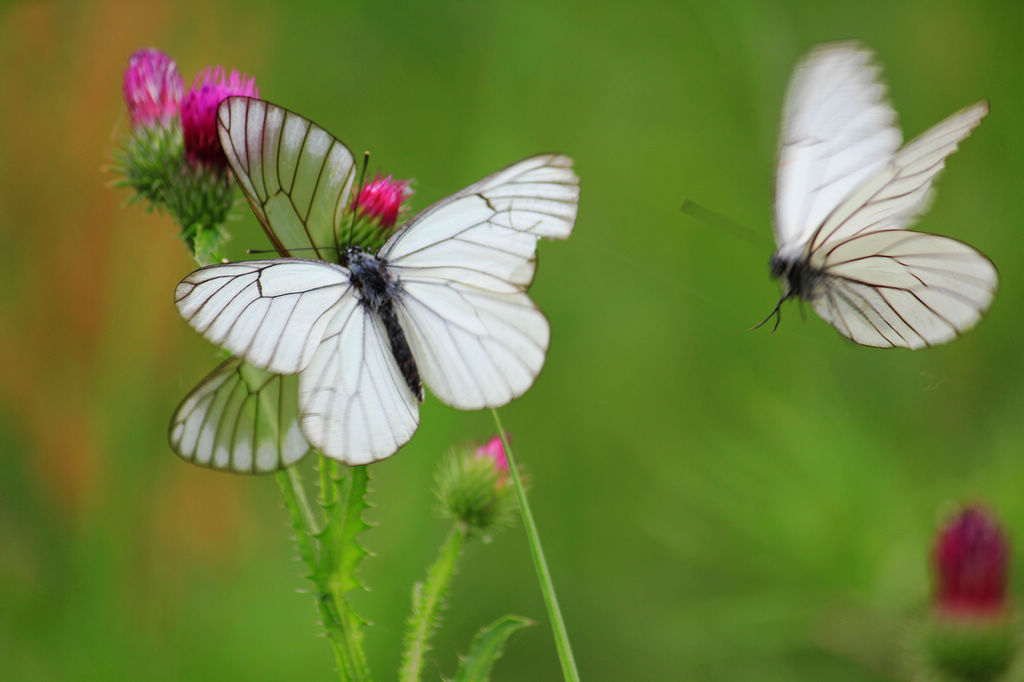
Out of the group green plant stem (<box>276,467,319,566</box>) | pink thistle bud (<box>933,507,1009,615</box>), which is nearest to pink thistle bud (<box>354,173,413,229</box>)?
green plant stem (<box>276,467,319,566</box>)

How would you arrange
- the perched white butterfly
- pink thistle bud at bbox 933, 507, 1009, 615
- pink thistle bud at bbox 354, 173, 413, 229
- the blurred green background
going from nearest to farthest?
the perched white butterfly → pink thistle bud at bbox 354, 173, 413, 229 → pink thistle bud at bbox 933, 507, 1009, 615 → the blurred green background

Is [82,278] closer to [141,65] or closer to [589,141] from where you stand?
[141,65]

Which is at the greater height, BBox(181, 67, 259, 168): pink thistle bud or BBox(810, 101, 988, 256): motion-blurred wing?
BBox(181, 67, 259, 168): pink thistle bud

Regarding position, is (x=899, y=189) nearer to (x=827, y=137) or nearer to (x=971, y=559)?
(x=827, y=137)

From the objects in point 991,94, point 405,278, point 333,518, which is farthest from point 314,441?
point 991,94

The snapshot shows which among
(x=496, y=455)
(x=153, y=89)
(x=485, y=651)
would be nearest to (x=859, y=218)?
(x=496, y=455)

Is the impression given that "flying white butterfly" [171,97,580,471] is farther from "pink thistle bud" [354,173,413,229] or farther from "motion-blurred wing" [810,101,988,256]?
"motion-blurred wing" [810,101,988,256]

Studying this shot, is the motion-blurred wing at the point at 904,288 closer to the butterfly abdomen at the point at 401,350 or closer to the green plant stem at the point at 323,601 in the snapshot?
the butterfly abdomen at the point at 401,350

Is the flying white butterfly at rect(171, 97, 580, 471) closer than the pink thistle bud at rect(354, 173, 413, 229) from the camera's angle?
Yes
